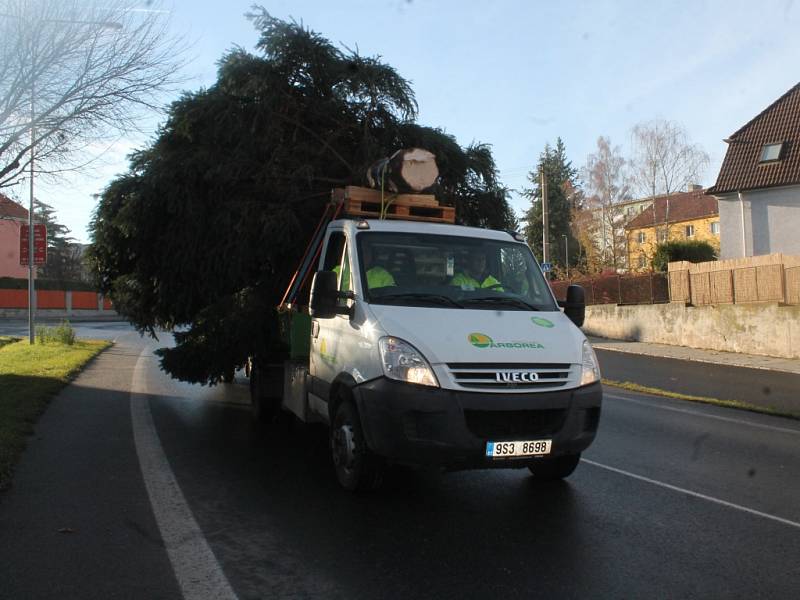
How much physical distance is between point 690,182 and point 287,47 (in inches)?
1772

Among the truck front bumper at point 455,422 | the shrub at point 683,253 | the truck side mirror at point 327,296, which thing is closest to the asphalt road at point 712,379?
the truck front bumper at point 455,422

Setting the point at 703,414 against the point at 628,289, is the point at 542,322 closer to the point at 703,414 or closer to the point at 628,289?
the point at 703,414

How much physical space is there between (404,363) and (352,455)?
0.97 m

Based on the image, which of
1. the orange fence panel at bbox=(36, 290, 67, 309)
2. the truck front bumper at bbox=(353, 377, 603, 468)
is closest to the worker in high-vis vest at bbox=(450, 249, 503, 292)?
the truck front bumper at bbox=(353, 377, 603, 468)

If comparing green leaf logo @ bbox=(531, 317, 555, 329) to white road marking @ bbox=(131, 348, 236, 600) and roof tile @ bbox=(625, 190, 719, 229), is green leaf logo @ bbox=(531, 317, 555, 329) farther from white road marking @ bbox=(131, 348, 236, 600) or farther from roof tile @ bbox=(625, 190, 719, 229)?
roof tile @ bbox=(625, 190, 719, 229)

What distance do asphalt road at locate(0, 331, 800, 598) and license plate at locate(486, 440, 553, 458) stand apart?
1.58 feet

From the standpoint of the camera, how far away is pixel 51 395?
36.4 ft

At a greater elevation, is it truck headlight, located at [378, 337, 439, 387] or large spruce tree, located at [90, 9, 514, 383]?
large spruce tree, located at [90, 9, 514, 383]

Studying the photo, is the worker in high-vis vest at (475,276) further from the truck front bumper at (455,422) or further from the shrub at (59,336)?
the shrub at (59,336)

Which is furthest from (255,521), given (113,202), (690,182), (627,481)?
(690,182)

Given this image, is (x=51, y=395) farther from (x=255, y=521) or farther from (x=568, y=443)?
(x=568, y=443)

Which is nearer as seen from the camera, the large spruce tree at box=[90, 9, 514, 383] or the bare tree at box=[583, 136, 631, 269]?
the large spruce tree at box=[90, 9, 514, 383]

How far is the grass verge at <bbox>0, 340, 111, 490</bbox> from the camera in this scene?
7.38 meters

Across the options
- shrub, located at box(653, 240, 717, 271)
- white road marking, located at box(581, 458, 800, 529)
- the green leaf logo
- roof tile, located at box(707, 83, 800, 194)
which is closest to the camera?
white road marking, located at box(581, 458, 800, 529)
